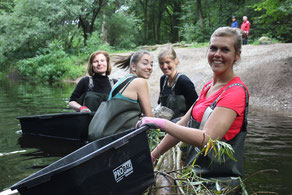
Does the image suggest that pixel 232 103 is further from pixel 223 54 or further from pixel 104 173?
pixel 104 173

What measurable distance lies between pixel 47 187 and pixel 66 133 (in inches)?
154

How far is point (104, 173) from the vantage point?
190cm

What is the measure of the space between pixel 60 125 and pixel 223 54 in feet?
13.2

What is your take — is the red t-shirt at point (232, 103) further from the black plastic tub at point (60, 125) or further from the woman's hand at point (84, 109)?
the woman's hand at point (84, 109)

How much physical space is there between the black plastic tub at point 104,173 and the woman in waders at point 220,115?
23 cm

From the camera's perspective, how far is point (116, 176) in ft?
6.44

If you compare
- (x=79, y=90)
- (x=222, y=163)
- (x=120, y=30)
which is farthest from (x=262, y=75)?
(x=120, y=30)

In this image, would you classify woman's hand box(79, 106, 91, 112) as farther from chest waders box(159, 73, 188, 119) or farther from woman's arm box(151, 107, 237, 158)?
woman's arm box(151, 107, 237, 158)

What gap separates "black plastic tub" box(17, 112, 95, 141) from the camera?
5133 millimetres

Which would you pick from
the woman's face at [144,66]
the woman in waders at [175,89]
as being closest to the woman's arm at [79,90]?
the woman in waders at [175,89]

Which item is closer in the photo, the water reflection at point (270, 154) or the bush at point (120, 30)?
the water reflection at point (270, 154)

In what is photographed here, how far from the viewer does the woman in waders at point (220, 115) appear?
2002 mm

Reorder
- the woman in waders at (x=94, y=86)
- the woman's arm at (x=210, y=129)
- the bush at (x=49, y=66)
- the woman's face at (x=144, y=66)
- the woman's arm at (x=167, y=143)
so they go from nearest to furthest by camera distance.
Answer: the woman's arm at (x=210, y=129)
the woman's arm at (x=167, y=143)
the woman's face at (x=144, y=66)
the woman in waders at (x=94, y=86)
the bush at (x=49, y=66)

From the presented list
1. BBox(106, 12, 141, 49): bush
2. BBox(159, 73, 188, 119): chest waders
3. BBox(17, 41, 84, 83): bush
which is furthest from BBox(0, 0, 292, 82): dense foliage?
BBox(159, 73, 188, 119): chest waders
